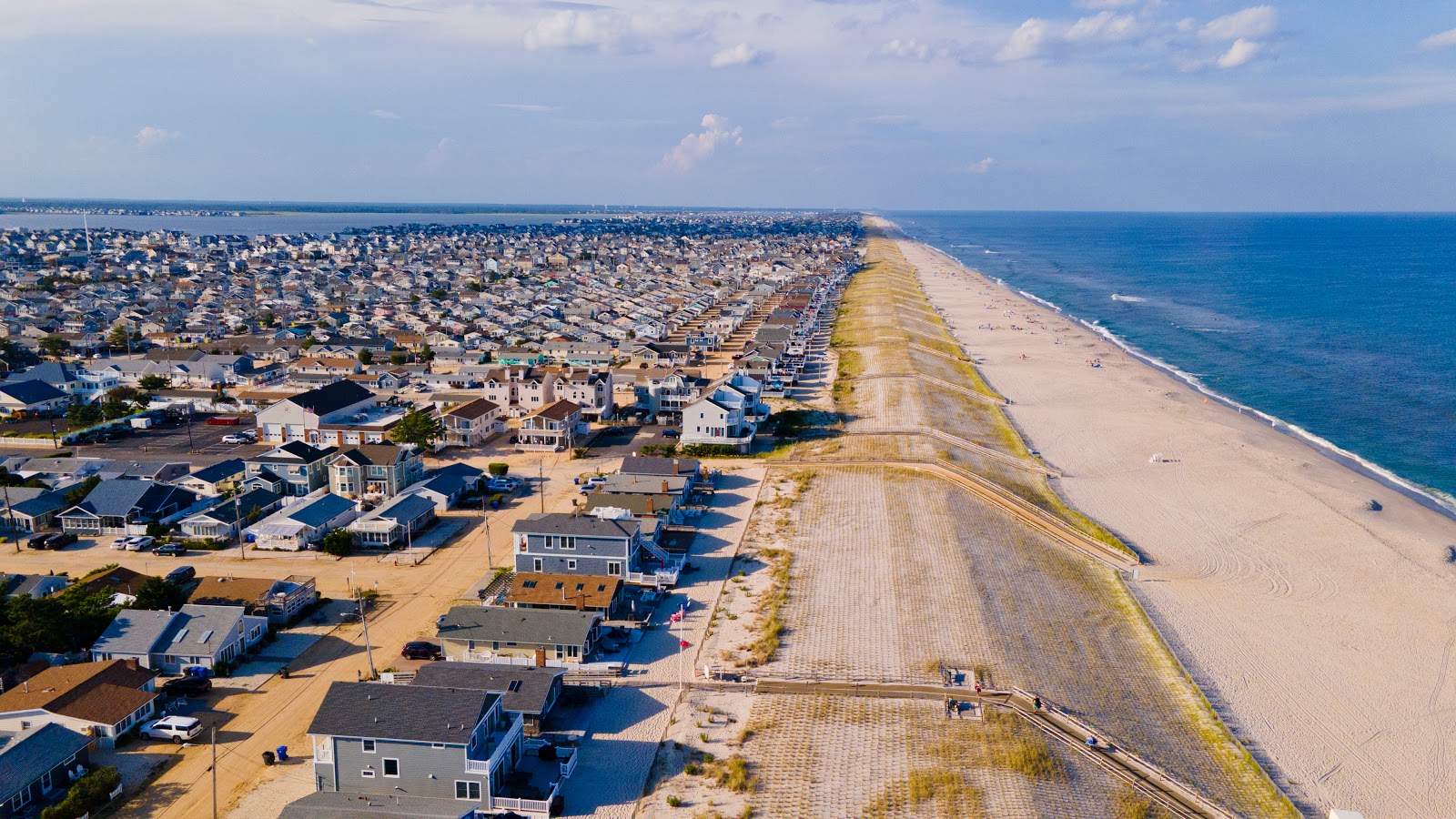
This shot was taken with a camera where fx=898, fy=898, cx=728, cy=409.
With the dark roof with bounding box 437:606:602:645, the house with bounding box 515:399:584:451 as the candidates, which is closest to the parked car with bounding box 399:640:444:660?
the dark roof with bounding box 437:606:602:645

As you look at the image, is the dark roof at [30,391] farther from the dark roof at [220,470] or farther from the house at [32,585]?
the house at [32,585]

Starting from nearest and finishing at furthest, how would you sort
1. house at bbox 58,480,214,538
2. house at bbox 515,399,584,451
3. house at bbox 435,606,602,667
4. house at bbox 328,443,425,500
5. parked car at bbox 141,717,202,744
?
parked car at bbox 141,717,202,744
house at bbox 435,606,602,667
house at bbox 58,480,214,538
house at bbox 328,443,425,500
house at bbox 515,399,584,451

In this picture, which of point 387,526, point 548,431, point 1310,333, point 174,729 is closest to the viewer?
point 174,729

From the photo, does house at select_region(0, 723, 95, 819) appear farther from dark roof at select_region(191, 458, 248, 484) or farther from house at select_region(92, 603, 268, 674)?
dark roof at select_region(191, 458, 248, 484)

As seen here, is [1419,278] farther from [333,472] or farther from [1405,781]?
[333,472]

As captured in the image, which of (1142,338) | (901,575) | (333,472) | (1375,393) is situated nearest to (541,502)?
(333,472)

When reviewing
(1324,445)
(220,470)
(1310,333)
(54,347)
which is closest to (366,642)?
(220,470)

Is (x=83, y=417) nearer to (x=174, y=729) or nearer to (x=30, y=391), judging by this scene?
(x=30, y=391)
